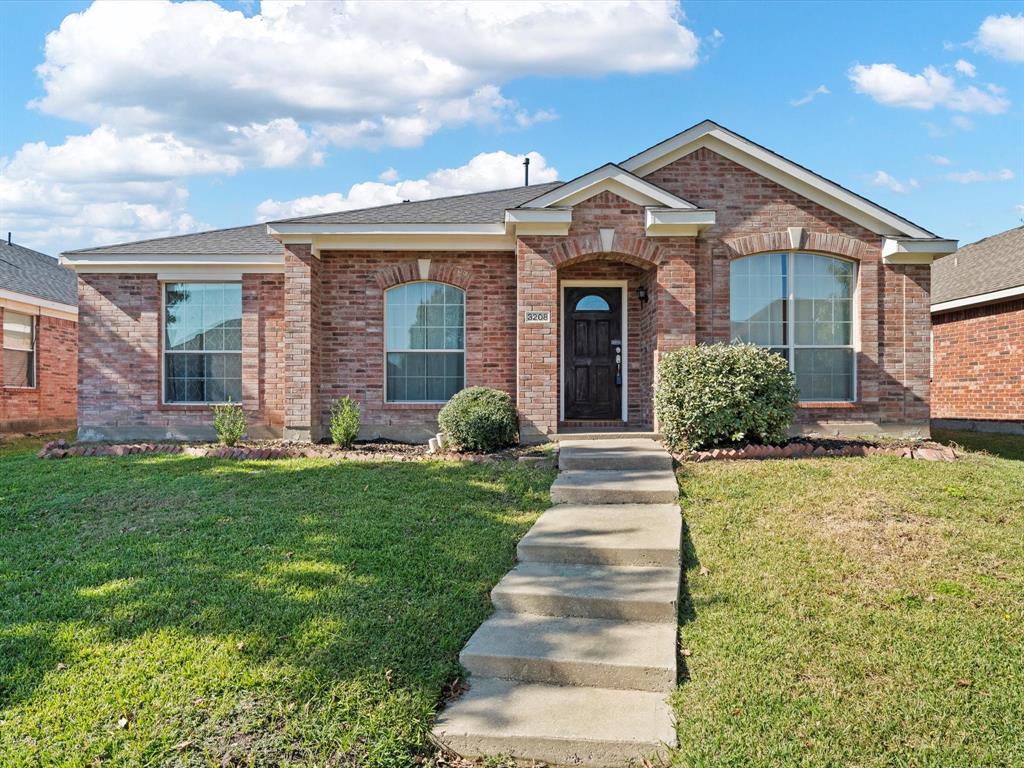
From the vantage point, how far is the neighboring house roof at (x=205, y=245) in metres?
11.9

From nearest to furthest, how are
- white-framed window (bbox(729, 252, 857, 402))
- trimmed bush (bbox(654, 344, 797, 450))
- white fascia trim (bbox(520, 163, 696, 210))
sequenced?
trimmed bush (bbox(654, 344, 797, 450)) < white fascia trim (bbox(520, 163, 696, 210)) < white-framed window (bbox(729, 252, 857, 402))

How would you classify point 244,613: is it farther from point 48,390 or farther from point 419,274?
point 48,390

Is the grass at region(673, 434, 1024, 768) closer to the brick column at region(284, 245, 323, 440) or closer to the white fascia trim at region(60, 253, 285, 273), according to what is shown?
the brick column at region(284, 245, 323, 440)

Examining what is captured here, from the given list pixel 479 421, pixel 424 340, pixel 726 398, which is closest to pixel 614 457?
pixel 726 398

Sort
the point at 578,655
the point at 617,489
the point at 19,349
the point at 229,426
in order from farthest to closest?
the point at 19,349 → the point at 229,426 → the point at 617,489 → the point at 578,655

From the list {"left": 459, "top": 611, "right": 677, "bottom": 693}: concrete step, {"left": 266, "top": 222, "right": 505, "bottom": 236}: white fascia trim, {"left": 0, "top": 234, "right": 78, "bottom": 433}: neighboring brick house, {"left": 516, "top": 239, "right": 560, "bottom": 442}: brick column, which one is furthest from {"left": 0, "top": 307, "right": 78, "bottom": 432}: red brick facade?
{"left": 459, "top": 611, "right": 677, "bottom": 693}: concrete step

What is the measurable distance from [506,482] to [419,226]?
482 centimetres

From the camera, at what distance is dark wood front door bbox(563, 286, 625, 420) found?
12.0 metres

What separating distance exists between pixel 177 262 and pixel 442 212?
4.48 m

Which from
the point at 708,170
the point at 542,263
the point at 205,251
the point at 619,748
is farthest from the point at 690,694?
the point at 205,251

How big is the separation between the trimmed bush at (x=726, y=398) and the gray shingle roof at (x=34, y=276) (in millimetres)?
14099

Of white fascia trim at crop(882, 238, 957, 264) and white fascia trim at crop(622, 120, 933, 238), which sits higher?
white fascia trim at crop(622, 120, 933, 238)

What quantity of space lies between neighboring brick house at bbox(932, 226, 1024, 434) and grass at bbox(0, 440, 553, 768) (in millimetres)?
11651

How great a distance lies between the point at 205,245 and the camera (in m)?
12.3
